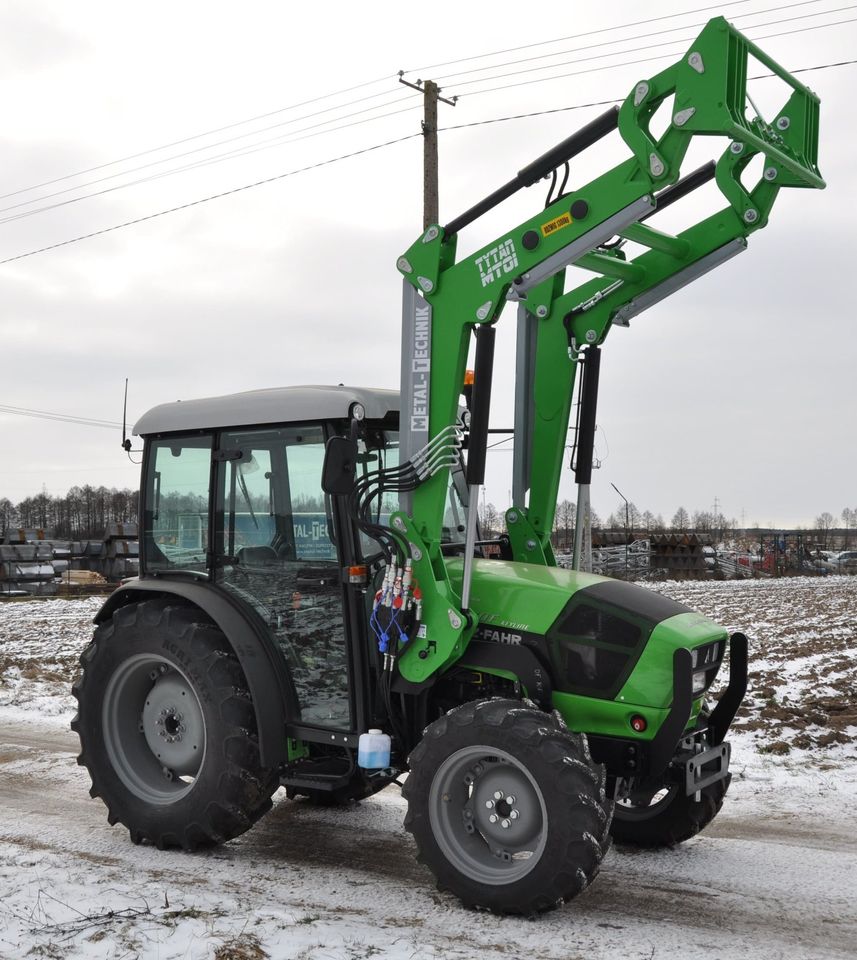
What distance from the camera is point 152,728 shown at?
5.86m

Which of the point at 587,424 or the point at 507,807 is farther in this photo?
the point at 587,424

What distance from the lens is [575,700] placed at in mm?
4812

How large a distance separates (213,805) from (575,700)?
6.55 feet

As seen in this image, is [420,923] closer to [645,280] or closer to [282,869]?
[282,869]

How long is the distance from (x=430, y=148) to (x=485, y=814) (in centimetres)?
1308

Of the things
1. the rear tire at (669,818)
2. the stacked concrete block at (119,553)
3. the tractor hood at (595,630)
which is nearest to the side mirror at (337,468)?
the tractor hood at (595,630)

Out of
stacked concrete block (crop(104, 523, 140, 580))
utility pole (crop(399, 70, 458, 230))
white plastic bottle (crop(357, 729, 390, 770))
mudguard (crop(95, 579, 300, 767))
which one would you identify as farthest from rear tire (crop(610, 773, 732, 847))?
stacked concrete block (crop(104, 523, 140, 580))

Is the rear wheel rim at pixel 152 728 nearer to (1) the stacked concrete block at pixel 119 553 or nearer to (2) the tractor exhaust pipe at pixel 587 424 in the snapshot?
(2) the tractor exhaust pipe at pixel 587 424

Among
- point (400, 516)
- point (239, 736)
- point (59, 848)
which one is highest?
point (400, 516)

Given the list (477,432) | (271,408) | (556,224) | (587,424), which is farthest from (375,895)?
(556,224)

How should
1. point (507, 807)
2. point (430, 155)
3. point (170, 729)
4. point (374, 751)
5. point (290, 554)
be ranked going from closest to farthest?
point (507, 807)
point (374, 751)
point (290, 554)
point (170, 729)
point (430, 155)

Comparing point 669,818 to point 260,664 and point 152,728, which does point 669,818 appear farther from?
point 152,728

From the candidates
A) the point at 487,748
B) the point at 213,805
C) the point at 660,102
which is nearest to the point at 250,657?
the point at 213,805

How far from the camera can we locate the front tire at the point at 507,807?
4.29m
